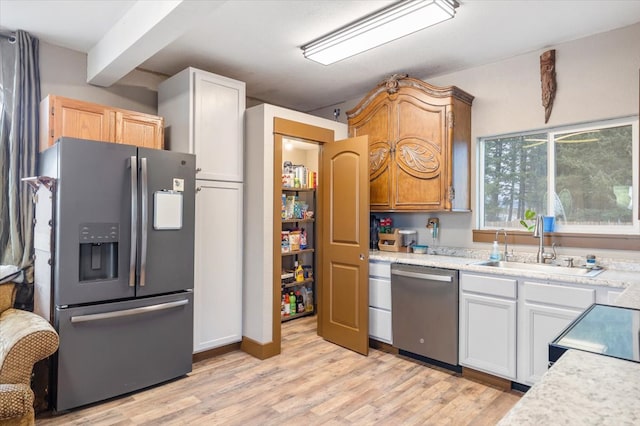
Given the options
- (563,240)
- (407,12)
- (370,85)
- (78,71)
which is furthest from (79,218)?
(563,240)

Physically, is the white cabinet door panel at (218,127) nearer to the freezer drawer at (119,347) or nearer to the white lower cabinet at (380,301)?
the freezer drawer at (119,347)

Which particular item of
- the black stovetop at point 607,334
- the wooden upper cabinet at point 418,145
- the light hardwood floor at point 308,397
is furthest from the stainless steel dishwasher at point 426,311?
the black stovetop at point 607,334

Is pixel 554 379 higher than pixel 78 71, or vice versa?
pixel 78 71

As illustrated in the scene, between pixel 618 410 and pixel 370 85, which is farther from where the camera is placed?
pixel 370 85

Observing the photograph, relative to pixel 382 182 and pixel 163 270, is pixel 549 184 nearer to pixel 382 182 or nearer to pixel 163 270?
pixel 382 182

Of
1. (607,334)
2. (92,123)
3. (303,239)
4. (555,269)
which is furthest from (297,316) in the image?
(607,334)

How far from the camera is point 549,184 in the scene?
3.15m

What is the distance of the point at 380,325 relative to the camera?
345 centimetres

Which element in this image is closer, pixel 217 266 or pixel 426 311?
pixel 426 311

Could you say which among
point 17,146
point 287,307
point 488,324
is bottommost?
point 287,307

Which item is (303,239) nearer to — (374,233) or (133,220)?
(374,233)

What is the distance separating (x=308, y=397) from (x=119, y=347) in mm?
1317

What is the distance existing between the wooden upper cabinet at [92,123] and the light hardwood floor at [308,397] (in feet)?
6.25

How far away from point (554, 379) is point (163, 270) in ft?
8.16
